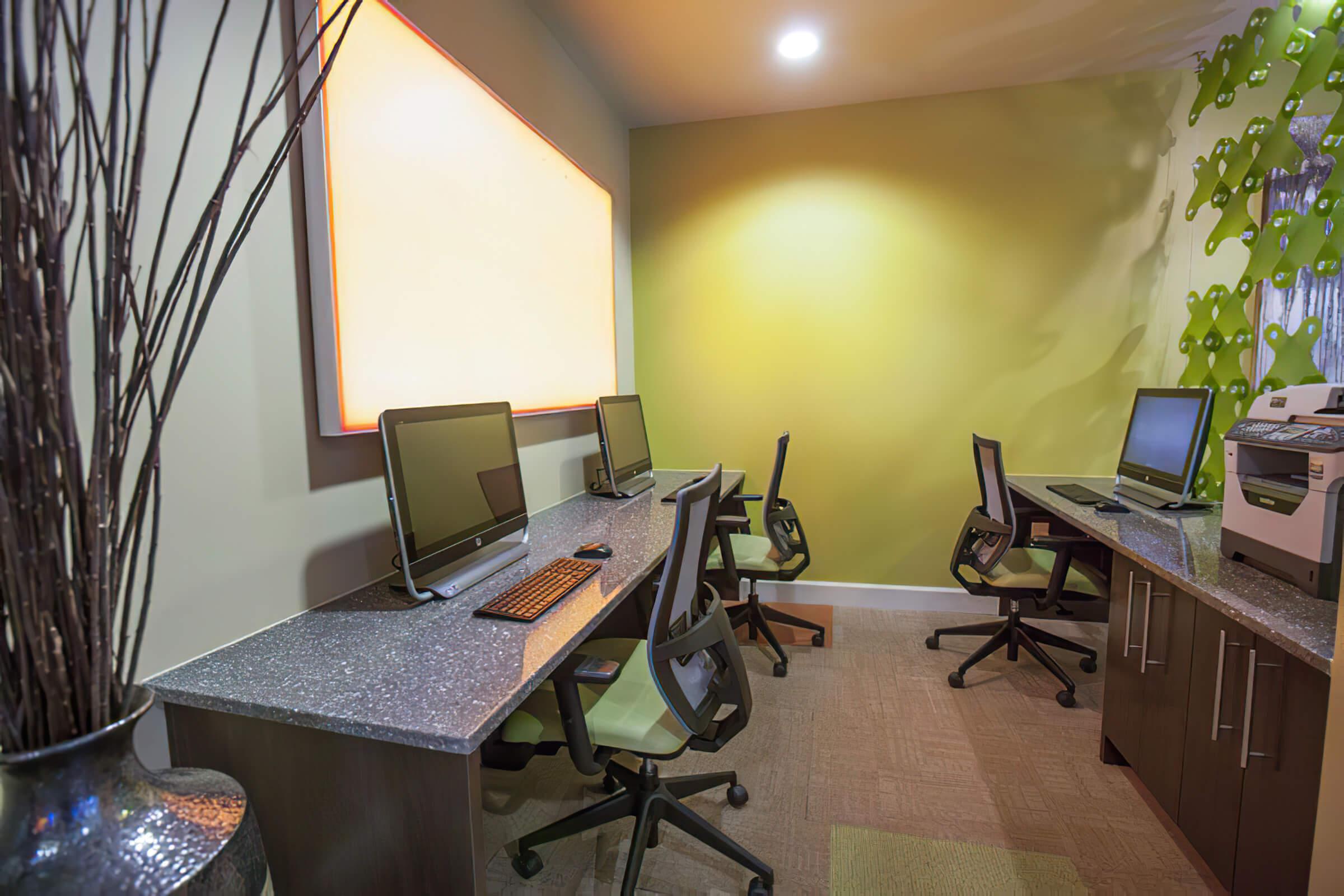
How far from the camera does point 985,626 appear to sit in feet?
9.86

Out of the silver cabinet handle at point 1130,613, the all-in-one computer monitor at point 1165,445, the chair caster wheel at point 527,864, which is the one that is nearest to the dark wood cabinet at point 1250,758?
the silver cabinet handle at point 1130,613

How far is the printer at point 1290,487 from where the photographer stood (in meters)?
1.41

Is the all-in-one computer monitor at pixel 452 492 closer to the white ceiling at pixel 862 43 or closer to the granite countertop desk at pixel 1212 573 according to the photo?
the granite countertop desk at pixel 1212 573

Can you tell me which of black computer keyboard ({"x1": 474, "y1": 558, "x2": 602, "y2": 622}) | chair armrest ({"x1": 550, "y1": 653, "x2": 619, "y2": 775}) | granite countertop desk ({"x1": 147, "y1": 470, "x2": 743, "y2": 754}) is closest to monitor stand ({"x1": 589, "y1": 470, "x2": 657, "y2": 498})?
black computer keyboard ({"x1": 474, "y1": 558, "x2": 602, "y2": 622})

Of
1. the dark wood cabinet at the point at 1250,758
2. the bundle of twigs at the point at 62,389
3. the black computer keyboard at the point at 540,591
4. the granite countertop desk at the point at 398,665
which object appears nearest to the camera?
the bundle of twigs at the point at 62,389

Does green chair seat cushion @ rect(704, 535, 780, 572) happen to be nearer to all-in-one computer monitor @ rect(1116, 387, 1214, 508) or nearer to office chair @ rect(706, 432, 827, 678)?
office chair @ rect(706, 432, 827, 678)

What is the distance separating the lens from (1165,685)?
183 centimetres

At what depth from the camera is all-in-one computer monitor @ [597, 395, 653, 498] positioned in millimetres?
2760

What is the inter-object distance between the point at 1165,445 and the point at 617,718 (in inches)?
102

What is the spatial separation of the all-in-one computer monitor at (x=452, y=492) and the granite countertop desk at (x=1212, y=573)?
1810 millimetres

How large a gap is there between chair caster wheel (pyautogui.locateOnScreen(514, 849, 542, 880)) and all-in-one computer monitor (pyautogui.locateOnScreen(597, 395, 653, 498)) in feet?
4.76

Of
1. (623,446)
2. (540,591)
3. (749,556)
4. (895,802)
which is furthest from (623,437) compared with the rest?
(895,802)

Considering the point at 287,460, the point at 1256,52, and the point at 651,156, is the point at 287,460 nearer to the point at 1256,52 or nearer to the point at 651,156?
the point at 651,156

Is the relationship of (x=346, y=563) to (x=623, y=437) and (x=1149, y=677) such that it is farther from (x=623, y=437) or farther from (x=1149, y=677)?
(x=1149, y=677)
